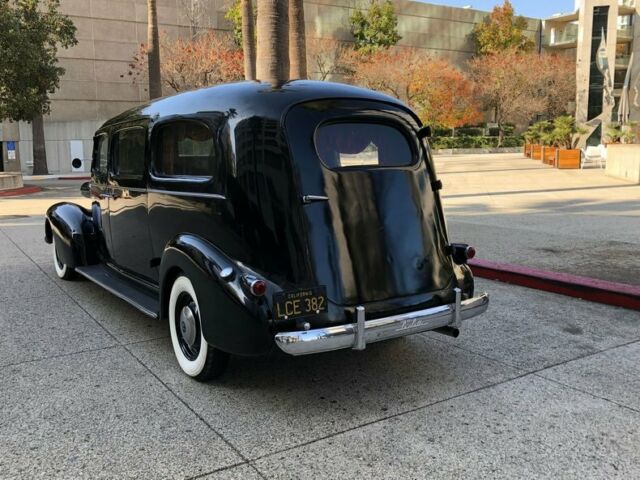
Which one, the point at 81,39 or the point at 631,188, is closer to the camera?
the point at 631,188

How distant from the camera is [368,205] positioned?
3.88 metres

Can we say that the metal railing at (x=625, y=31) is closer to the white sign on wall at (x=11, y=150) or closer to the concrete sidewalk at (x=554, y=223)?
the concrete sidewalk at (x=554, y=223)

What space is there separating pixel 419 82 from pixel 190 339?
1608 inches

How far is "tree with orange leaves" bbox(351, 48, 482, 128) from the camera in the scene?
41.7 metres

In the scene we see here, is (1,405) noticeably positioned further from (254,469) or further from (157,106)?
(157,106)

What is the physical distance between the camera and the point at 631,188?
56.4 ft

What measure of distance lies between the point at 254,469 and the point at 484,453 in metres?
1.20

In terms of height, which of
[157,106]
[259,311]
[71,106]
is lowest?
[259,311]

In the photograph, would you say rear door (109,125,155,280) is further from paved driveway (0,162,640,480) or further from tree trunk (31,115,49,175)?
tree trunk (31,115,49,175)

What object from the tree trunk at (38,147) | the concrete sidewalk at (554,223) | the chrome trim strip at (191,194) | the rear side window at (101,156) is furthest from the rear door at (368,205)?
the tree trunk at (38,147)

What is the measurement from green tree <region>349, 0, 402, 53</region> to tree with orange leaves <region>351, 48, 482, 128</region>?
152cm

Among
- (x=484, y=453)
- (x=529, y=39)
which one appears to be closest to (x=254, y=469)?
(x=484, y=453)

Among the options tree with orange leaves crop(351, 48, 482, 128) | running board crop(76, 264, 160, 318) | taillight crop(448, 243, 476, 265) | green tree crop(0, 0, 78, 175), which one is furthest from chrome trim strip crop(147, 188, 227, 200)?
tree with orange leaves crop(351, 48, 482, 128)

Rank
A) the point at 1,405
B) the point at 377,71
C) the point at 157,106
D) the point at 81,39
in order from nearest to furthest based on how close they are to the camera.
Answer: the point at 1,405
the point at 157,106
the point at 81,39
the point at 377,71
